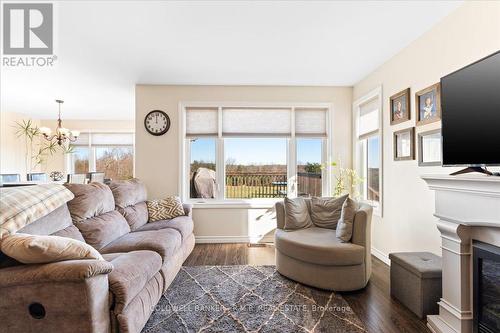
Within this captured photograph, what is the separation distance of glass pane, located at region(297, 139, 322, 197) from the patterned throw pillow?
204cm

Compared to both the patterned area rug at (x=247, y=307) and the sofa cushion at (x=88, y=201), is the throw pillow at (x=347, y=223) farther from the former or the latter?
the sofa cushion at (x=88, y=201)

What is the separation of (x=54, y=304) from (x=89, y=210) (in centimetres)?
116

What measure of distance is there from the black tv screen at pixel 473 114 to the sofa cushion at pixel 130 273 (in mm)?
2437

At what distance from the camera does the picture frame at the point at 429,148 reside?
2.34 m

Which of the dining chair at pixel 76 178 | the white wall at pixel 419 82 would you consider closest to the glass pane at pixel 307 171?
the white wall at pixel 419 82

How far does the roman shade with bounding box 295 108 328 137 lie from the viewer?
13.8ft

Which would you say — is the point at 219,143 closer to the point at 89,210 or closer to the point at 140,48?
the point at 140,48

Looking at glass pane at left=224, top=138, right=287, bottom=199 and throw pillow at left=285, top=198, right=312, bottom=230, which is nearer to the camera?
throw pillow at left=285, top=198, right=312, bottom=230

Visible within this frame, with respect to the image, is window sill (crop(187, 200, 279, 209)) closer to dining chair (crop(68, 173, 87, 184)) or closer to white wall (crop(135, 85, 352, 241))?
white wall (crop(135, 85, 352, 241))

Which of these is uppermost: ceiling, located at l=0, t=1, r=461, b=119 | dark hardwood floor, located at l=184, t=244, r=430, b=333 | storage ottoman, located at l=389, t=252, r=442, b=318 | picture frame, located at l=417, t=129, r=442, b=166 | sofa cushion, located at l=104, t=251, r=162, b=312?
ceiling, located at l=0, t=1, r=461, b=119

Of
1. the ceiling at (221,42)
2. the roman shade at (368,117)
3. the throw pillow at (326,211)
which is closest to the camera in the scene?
the ceiling at (221,42)

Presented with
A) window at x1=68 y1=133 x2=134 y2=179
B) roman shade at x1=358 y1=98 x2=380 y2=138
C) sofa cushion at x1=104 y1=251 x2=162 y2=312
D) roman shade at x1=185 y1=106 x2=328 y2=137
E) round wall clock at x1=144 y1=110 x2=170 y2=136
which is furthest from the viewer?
window at x1=68 y1=133 x2=134 y2=179

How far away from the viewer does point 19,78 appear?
3.65 metres

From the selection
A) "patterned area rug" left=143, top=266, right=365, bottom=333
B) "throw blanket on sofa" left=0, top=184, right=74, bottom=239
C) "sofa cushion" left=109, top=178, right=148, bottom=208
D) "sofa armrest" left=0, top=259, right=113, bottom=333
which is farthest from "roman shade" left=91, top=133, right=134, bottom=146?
"sofa armrest" left=0, top=259, right=113, bottom=333
